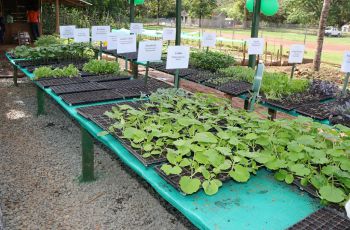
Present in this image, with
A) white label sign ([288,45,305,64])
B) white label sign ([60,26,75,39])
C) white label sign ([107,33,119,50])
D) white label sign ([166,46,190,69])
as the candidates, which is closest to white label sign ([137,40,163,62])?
white label sign ([166,46,190,69])

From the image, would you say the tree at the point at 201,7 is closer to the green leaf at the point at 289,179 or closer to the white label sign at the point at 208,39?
the white label sign at the point at 208,39

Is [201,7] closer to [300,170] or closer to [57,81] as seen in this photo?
[57,81]

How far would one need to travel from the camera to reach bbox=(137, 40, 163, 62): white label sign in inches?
161

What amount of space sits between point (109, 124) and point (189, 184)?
128 centimetres

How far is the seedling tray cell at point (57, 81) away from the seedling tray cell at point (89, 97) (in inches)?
23.9

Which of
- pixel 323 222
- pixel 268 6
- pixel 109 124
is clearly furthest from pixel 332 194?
pixel 268 6

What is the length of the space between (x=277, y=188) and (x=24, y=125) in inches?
172

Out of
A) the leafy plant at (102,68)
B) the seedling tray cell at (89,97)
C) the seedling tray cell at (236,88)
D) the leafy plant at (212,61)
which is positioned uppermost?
the leafy plant at (212,61)

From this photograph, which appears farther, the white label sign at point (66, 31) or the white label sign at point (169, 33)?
the white label sign at point (169, 33)

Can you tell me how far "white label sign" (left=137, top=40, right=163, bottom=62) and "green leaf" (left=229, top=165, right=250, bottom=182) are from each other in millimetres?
2331

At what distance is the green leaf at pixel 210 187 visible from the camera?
6.19 ft

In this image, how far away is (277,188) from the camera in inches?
81.5

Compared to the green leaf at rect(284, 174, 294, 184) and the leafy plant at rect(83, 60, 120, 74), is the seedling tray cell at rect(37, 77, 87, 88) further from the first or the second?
the green leaf at rect(284, 174, 294, 184)

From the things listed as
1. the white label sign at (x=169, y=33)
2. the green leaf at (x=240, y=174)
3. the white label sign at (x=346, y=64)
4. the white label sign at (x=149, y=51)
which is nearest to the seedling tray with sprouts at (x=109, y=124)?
the green leaf at (x=240, y=174)
